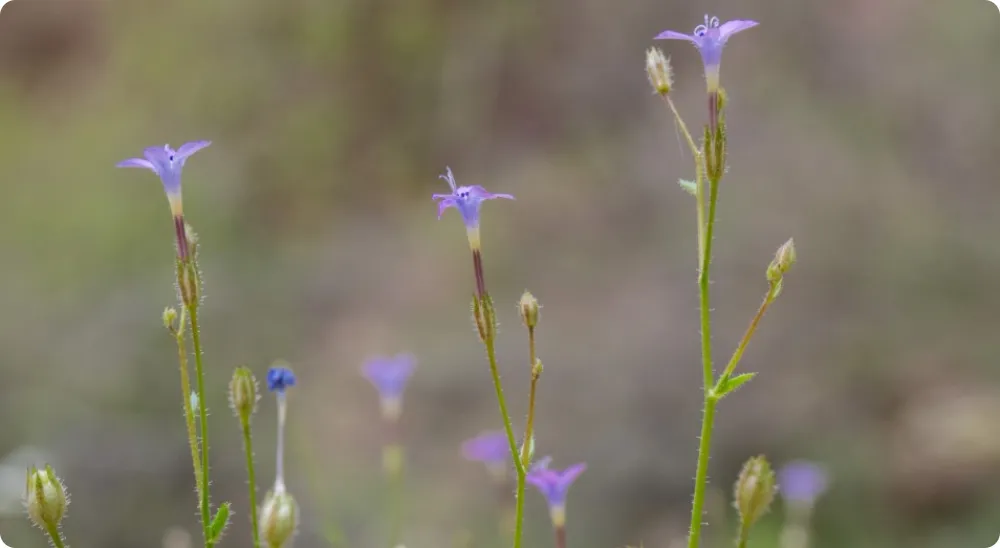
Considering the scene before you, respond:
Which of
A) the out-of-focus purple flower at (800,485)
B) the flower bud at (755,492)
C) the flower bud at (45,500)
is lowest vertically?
the flower bud at (755,492)

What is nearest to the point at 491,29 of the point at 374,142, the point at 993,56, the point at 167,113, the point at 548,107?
the point at 548,107

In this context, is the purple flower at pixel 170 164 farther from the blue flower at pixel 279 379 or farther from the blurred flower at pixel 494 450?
the blurred flower at pixel 494 450

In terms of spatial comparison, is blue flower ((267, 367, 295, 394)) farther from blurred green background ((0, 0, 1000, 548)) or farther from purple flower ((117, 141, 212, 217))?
blurred green background ((0, 0, 1000, 548))

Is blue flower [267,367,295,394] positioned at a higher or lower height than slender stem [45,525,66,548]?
higher

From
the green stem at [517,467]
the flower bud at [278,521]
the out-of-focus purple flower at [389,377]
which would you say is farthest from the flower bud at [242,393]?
the out-of-focus purple flower at [389,377]

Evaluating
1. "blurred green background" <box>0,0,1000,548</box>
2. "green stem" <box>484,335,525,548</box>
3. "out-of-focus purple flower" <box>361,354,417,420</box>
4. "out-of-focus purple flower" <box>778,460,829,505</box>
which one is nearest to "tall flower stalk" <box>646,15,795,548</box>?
"green stem" <box>484,335,525,548</box>

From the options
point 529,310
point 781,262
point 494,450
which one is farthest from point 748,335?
point 494,450
